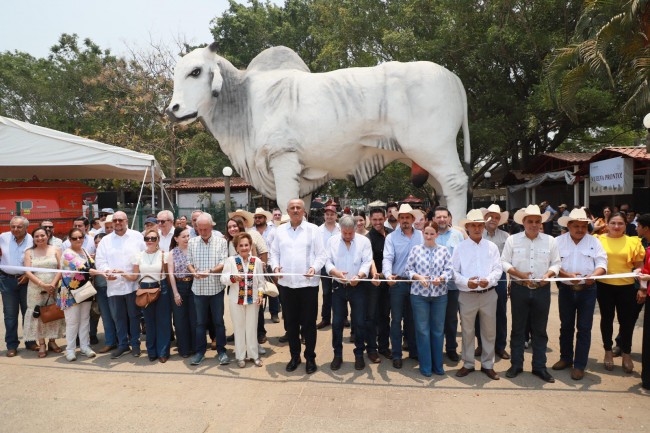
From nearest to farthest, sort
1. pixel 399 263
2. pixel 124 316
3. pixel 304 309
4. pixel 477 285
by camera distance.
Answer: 1. pixel 477 285
2. pixel 304 309
3. pixel 399 263
4. pixel 124 316

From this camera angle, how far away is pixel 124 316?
5.59m

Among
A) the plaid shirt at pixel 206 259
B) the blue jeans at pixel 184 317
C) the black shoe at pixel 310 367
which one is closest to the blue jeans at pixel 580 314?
the black shoe at pixel 310 367

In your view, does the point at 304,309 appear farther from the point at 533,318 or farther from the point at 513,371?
the point at 533,318

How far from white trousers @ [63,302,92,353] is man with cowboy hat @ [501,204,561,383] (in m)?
4.71

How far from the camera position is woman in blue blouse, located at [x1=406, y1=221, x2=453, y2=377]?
4.73 m

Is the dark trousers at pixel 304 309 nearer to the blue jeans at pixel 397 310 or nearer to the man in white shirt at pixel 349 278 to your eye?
the man in white shirt at pixel 349 278

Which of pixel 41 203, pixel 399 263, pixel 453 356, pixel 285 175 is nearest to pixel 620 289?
pixel 453 356

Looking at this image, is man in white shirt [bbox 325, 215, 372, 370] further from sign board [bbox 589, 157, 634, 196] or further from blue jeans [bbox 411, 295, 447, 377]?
sign board [bbox 589, 157, 634, 196]

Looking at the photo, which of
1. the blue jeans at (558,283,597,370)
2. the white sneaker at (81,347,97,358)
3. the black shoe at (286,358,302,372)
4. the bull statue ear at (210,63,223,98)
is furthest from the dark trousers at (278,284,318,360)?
the bull statue ear at (210,63,223,98)

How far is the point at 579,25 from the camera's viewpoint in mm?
11883

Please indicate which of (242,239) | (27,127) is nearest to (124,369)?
(242,239)

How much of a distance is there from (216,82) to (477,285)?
5067 mm

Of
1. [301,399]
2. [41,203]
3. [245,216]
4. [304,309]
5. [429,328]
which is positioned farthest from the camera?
[41,203]

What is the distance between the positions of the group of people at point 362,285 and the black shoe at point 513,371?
0.08 feet
